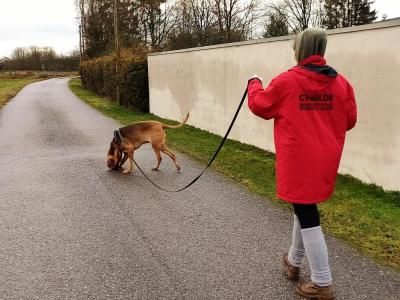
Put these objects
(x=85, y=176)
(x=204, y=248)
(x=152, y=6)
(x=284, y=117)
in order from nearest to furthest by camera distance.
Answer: (x=284, y=117), (x=204, y=248), (x=85, y=176), (x=152, y=6)

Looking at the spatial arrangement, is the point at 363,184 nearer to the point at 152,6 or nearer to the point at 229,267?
the point at 229,267

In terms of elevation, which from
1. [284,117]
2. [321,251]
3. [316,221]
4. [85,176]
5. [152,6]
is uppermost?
[152,6]

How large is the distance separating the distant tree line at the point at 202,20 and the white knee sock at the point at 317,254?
40.3m

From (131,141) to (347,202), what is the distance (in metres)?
4.14

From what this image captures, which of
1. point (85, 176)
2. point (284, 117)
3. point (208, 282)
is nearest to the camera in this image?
point (284, 117)

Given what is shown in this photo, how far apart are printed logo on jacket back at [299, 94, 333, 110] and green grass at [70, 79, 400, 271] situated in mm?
1892

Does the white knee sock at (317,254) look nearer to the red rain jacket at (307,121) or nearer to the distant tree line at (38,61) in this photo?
the red rain jacket at (307,121)

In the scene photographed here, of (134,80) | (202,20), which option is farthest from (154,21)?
(134,80)

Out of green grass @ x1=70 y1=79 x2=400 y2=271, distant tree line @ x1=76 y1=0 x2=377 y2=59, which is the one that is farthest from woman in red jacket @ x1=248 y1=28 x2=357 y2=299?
distant tree line @ x1=76 y1=0 x2=377 y2=59

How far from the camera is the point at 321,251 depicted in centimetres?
349

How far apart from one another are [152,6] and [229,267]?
46.9 meters

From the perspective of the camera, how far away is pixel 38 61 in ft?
292

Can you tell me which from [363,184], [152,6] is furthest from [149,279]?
[152,6]

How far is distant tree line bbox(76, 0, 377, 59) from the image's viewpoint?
148ft
